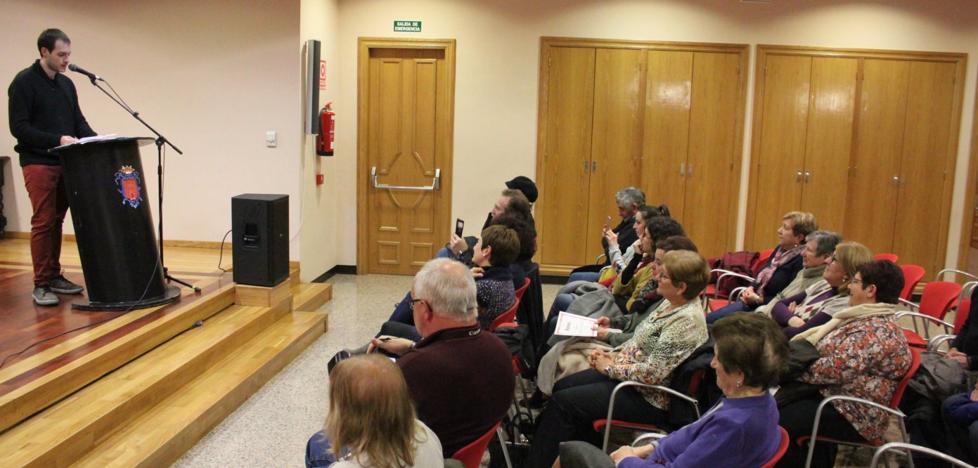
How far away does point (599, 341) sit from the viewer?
3469 millimetres

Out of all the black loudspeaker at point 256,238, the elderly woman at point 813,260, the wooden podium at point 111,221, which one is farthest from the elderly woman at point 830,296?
the wooden podium at point 111,221

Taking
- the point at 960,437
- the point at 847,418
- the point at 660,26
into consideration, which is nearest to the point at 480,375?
the point at 847,418

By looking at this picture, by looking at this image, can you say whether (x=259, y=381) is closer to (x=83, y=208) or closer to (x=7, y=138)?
(x=83, y=208)

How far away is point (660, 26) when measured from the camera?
7289mm

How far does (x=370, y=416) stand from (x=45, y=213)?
11.4 feet

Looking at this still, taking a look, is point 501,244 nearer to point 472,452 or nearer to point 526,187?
point 472,452

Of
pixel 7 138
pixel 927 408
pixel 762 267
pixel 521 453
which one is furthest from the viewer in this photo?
pixel 7 138

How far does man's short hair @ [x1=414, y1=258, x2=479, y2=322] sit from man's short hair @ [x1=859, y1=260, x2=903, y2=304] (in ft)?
5.46

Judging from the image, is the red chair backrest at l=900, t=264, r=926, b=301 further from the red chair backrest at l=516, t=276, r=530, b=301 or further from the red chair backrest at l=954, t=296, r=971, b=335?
the red chair backrest at l=516, t=276, r=530, b=301

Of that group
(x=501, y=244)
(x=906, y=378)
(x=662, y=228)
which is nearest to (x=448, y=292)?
(x=501, y=244)

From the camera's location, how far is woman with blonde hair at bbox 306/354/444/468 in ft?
5.58

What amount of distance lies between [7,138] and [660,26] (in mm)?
6126

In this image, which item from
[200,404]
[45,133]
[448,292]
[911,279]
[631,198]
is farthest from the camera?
[631,198]

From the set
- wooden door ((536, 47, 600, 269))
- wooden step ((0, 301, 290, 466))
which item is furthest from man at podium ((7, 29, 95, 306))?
wooden door ((536, 47, 600, 269))
